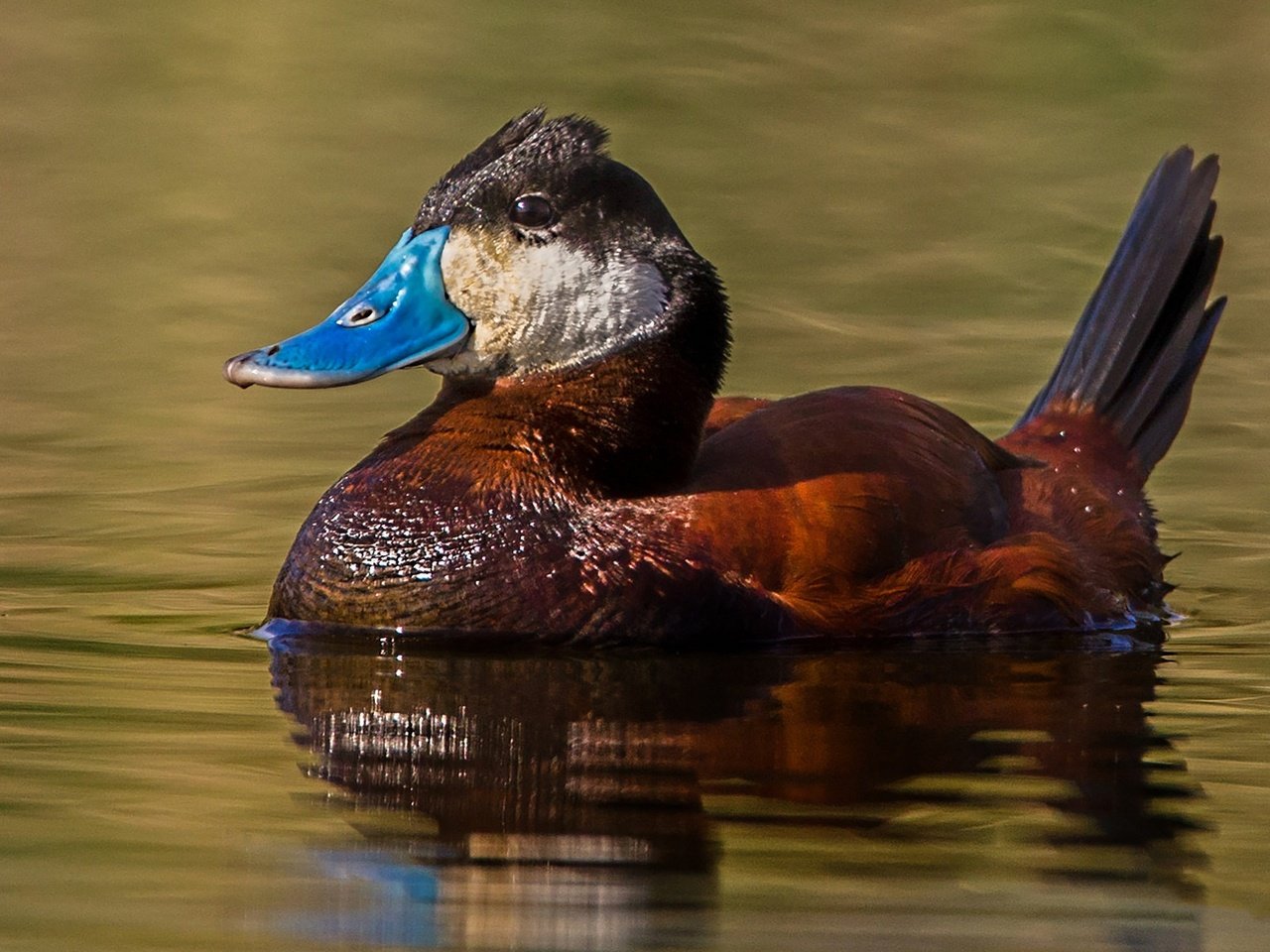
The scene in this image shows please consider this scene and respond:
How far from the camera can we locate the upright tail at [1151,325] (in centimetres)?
621

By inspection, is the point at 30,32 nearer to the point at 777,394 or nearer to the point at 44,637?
the point at 777,394

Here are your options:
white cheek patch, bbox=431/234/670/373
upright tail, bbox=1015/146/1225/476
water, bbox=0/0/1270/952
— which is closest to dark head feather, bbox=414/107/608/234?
white cheek patch, bbox=431/234/670/373

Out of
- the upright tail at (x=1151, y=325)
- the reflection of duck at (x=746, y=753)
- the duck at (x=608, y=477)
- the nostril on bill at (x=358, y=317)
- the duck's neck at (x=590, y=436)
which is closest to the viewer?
the reflection of duck at (x=746, y=753)

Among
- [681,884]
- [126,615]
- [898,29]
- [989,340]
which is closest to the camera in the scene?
[681,884]

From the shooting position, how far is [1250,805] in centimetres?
378

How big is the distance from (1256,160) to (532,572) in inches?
290

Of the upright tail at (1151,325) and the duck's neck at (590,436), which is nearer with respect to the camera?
the duck's neck at (590,436)

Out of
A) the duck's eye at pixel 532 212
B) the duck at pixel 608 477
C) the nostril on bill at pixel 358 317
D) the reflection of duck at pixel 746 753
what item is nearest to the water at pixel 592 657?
the reflection of duck at pixel 746 753

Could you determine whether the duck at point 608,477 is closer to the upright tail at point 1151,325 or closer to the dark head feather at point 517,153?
the dark head feather at point 517,153

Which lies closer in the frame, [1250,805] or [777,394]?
[1250,805]

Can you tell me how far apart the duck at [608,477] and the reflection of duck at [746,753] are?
0.40 feet

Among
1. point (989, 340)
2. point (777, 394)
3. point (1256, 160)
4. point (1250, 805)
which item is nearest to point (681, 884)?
point (1250, 805)

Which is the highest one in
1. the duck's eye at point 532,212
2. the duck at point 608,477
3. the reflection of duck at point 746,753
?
Answer: the duck's eye at point 532,212

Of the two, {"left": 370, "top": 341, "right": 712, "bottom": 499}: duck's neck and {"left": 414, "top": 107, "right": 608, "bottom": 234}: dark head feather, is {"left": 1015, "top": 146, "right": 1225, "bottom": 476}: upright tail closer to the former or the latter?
{"left": 370, "top": 341, "right": 712, "bottom": 499}: duck's neck
